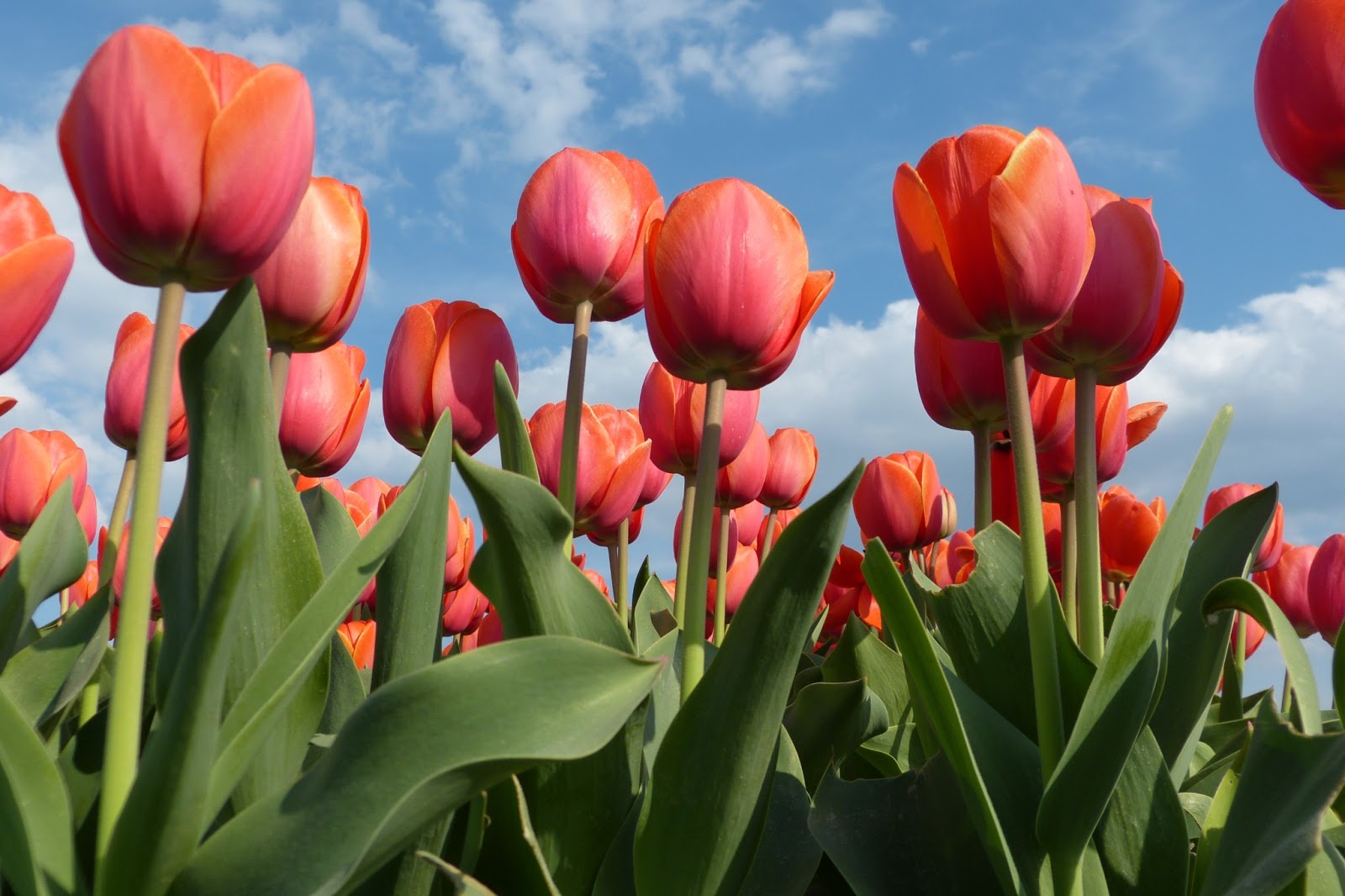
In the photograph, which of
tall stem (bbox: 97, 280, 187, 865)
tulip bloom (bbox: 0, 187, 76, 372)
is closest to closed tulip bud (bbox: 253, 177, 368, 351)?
tulip bloom (bbox: 0, 187, 76, 372)

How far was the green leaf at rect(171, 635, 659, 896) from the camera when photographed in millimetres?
714

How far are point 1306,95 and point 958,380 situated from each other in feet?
1.67

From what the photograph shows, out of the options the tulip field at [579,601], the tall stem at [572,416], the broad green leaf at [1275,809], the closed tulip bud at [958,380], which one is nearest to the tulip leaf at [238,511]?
the tulip field at [579,601]

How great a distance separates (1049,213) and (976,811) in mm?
552

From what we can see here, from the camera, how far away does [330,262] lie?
3.76 ft

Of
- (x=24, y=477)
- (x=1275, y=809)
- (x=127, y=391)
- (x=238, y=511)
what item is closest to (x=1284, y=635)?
(x=1275, y=809)

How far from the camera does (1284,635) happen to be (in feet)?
3.25

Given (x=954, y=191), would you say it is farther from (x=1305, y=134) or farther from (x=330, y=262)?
(x=330, y=262)

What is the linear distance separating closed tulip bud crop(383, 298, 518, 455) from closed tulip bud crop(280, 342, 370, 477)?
6 centimetres

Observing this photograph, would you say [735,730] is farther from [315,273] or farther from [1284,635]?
[315,273]

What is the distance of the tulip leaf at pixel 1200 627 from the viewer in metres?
1.12

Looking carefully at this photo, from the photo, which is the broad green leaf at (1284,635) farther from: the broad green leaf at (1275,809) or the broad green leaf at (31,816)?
the broad green leaf at (31,816)

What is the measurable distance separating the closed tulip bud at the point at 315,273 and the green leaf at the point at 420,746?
1.78ft

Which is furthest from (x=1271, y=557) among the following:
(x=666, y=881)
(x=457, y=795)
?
(x=457, y=795)
